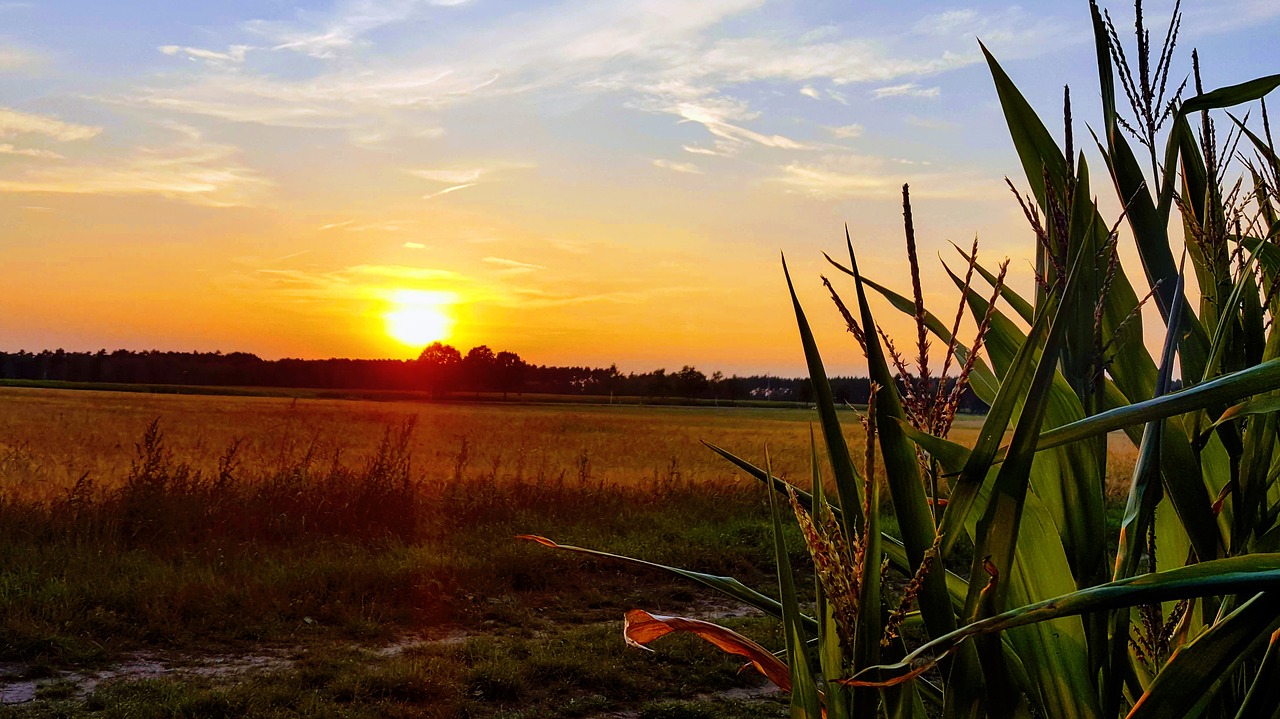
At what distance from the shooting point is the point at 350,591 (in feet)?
22.5

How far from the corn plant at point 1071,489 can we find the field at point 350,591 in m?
2.24

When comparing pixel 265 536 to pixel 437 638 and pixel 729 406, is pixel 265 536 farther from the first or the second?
pixel 729 406

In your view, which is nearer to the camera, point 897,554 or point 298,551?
point 897,554

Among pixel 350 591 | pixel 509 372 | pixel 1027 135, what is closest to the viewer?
pixel 1027 135

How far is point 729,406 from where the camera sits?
74.2m

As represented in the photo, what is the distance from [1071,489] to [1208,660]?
0.24 m

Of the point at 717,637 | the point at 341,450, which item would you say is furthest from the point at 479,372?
the point at 717,637

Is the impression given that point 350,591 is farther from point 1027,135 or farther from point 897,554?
point 1027,135

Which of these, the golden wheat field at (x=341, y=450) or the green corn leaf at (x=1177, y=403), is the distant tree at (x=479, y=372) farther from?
the green corn leaf at (x=1177, y=403)

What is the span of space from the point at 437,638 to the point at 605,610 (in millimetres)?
1509

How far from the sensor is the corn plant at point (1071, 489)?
0.98m

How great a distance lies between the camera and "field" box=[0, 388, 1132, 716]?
493cm

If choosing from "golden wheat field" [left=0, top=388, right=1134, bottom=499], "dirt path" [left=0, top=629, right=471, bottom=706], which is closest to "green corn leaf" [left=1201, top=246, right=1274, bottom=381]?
"dirt path" [left=0, top=629, right=471, bottom=706]

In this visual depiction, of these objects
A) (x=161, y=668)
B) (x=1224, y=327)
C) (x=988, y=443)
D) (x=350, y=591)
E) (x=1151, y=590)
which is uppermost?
(x=1224, y=327)
